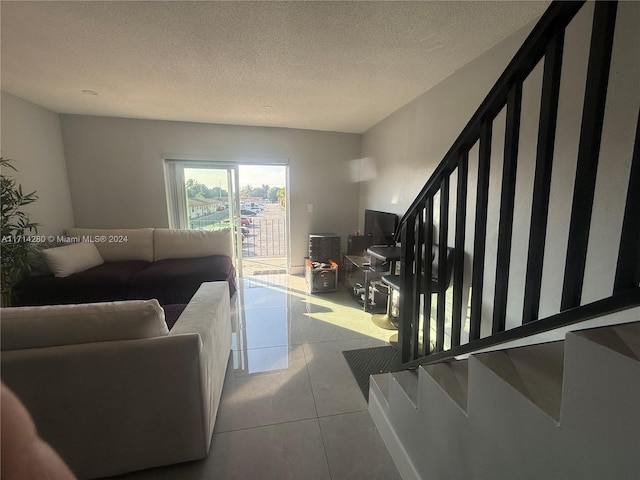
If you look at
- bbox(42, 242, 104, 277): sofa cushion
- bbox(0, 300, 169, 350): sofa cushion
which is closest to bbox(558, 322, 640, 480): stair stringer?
bbox(0, 300, 169, 350): sofa cushion

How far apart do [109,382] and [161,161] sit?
3.58 m

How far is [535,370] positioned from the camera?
2.79ft

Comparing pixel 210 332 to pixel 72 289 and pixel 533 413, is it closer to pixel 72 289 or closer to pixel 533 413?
pixel 533 413

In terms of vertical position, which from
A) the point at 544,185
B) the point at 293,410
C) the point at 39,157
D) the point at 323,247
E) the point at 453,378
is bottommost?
the point at 293,410

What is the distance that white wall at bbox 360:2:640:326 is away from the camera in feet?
3.96

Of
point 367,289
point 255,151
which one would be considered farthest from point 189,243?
point 367,289

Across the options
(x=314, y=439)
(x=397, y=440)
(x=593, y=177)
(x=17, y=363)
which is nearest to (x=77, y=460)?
(x=17, y=363)

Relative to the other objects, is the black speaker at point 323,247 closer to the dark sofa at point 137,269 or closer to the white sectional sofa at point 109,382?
the dark sofa at point 137,269

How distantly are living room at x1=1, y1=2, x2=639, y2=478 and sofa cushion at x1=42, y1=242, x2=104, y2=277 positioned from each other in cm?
63

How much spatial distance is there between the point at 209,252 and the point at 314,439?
9.24ft

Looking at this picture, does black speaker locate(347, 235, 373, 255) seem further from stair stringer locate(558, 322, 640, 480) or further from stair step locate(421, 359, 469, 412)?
stair stringer locate(558, 322, 640, 480)

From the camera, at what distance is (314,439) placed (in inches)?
60.9

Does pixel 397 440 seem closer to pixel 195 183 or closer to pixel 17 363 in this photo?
pixel 17 363

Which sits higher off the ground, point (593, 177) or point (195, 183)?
point (195, 183)
